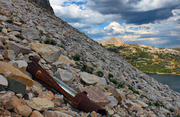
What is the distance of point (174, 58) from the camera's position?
507 ft

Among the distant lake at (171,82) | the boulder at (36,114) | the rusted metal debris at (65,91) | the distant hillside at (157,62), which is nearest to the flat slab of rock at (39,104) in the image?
the boulder at (36,114)

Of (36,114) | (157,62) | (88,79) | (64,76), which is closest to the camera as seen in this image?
(36,114)

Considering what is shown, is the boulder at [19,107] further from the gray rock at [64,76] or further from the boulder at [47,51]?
the boulder at [47,51]

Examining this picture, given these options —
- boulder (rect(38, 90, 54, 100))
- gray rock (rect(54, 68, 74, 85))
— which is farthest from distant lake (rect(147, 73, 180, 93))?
boulder (rect(38, 90, 54, 100))

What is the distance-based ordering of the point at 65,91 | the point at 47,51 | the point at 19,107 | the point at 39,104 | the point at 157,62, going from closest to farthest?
the point at 19,107
the point at 39,104
the point at 65,91
the point at 47,51
the point at 157,62

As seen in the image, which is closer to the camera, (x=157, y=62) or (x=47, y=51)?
(x=47, y=51)

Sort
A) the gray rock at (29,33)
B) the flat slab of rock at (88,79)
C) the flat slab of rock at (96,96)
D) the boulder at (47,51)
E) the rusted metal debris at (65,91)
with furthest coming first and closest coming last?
the gray rock at (29,33) → the boulder at (47,51) → the flat slab of rock at (88,79) → the flat slab of rock at (96,96) → the rusted metal debris at (65,91)

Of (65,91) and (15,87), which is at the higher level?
(15,87)

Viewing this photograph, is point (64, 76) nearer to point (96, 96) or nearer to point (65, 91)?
point (65, 91)

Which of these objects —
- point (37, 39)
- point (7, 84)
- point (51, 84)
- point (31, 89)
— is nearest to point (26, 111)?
point (7, 84)

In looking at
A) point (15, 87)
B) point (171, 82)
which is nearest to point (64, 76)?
point (15, 87)

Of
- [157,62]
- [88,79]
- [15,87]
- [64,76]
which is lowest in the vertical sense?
[157,62]

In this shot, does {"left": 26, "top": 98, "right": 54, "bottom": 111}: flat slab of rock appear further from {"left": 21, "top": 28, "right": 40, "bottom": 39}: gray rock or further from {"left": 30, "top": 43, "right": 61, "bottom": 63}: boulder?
{"left": 21, "top": 28, "right": 40, "bottom": 39}: gray rock

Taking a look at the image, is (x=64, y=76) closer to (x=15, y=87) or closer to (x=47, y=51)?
(x=47, y=51)
